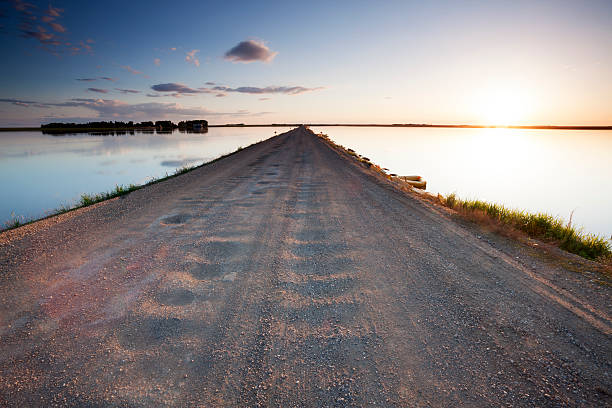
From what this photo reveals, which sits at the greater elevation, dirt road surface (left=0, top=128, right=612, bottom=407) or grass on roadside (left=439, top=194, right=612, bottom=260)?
grass on roadside (left=439, top=194, right=612, bottom=260)

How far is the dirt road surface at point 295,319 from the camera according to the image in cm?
245

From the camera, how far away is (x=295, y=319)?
3.32m

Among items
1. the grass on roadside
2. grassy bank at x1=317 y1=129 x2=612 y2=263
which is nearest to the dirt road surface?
grassy bank at x1=317 y1=129 x2=612 y2=263

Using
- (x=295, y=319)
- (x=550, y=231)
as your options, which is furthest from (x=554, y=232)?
(x=295, y=319)

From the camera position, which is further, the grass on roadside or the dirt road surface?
the grass on roadside

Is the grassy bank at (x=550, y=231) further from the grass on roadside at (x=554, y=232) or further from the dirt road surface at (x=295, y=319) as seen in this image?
the dirt road surface at (x=295, y=319)

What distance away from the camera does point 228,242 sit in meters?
5.57

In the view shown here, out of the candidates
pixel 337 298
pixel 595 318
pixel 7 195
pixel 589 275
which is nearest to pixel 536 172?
pixel 589 275

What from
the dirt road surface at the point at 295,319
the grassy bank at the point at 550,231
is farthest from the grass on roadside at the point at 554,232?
the dirt road surface at the point at 295,319

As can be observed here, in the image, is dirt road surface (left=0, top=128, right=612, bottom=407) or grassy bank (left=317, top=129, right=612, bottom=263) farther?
grassy bank (left=317, top=129, right=612, bottom=263)

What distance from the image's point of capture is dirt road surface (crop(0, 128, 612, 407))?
8.02 ft

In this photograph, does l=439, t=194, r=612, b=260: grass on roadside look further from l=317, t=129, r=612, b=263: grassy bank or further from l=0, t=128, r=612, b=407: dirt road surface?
l=0, t=128, r=612, b=407: dirt road surface

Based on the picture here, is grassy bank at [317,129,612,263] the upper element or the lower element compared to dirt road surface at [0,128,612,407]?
upper

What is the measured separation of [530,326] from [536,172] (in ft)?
95.1
